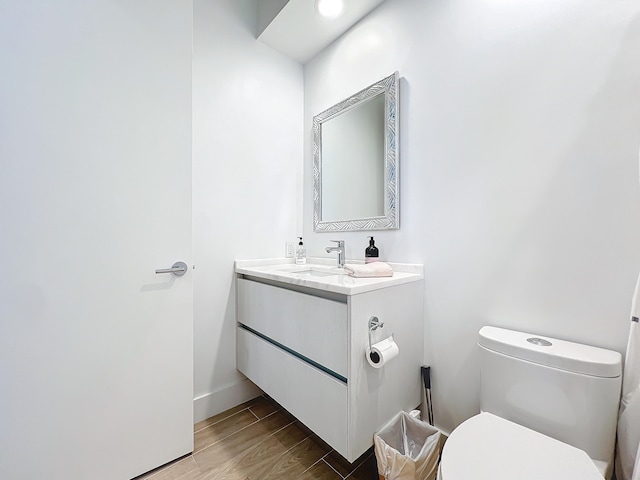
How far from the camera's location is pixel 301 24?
174 centimetres

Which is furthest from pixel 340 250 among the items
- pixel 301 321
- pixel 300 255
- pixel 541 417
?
pixel 541 417

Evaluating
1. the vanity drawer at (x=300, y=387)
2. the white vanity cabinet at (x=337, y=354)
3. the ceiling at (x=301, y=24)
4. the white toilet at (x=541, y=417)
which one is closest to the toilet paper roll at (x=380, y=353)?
the white vanity cabinet at (x=337, y=354)

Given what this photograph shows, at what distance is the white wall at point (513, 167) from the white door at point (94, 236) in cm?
114

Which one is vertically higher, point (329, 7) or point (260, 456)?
point (329, 7)

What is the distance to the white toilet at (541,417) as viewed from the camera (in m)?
0.73

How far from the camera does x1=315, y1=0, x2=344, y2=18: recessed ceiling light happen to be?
5.15 ft

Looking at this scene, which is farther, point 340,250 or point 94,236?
point 340,250

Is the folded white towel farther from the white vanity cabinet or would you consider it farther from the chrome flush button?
the chrome flush button

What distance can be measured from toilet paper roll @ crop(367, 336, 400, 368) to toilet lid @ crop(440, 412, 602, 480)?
30 cm

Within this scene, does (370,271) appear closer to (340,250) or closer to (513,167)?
(340,250)

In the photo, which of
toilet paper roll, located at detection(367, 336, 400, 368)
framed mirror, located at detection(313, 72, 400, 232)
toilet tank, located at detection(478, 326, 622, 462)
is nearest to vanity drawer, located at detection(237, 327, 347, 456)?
toilet paper roll, located at detection(367, 336, 400, 368)

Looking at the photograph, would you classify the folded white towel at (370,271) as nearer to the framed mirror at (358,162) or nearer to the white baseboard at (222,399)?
the framed mirror at (358,162)

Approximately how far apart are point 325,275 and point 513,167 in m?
1.03

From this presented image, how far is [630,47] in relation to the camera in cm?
89
